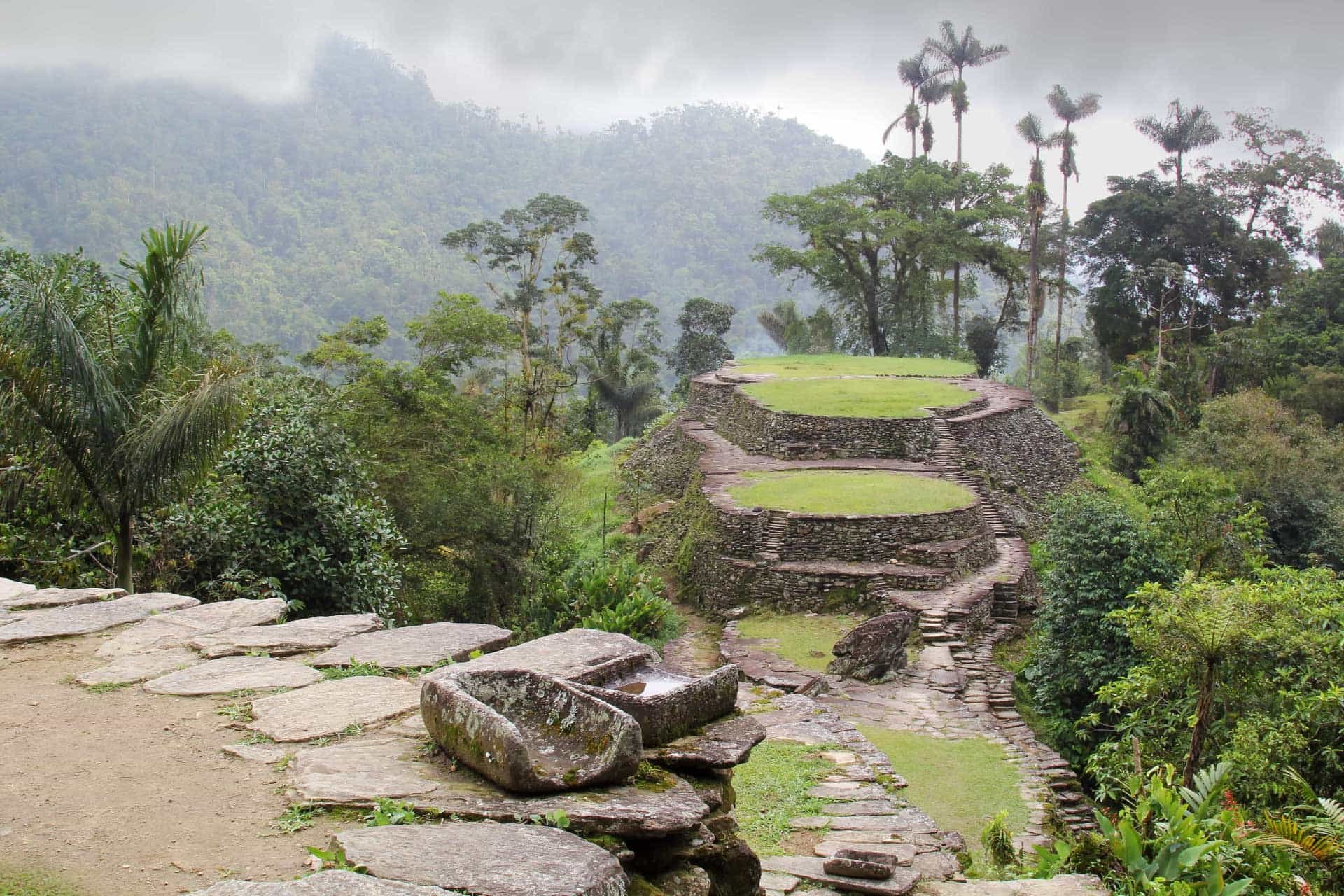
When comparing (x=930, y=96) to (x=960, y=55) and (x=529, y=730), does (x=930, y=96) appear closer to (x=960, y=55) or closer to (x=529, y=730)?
(x=960, y=55)

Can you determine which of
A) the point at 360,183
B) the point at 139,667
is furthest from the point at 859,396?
the point at 360,183

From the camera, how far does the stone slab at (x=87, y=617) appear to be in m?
3.65

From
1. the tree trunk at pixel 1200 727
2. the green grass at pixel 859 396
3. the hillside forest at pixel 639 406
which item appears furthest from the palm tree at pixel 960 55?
the tree trunk at pixel 1200 727

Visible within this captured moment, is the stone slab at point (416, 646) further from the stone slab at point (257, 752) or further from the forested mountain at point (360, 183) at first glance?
the forested mountain at point (360, 183)

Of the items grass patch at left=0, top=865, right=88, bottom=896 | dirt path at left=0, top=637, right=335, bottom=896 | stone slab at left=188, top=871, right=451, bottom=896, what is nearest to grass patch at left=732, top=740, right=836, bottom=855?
dirt path at left=0, top=637, right=335, bottom=896

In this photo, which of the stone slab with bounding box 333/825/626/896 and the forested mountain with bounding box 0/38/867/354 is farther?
the forested mountain with bounding box 0/38/867/354

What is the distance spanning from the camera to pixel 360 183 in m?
65.4

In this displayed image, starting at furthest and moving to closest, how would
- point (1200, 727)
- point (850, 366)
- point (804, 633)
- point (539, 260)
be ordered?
1. point (539, 260)
2. point (850, 366)
3. point (804, 633)
4. point (1200, 727)

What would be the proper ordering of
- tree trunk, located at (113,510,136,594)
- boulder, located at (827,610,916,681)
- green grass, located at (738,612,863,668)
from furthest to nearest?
1. green grass, located at (738,612,863,668)
2. boulder, located at (827,610,916,681)
3. tree trunk, located at (113,510,136,594)

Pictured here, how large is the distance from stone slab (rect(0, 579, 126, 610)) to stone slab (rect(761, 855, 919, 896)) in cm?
311

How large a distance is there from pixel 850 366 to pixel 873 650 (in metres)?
15.1

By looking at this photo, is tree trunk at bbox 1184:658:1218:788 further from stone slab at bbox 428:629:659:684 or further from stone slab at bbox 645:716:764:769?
stone slab at bbox 428:629:659:684

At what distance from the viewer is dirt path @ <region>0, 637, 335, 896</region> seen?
80.0 inches

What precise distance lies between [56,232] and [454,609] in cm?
4101
